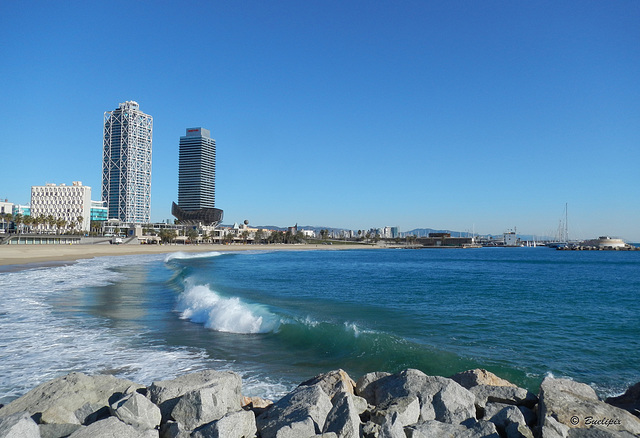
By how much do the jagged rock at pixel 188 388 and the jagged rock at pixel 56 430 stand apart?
109cm

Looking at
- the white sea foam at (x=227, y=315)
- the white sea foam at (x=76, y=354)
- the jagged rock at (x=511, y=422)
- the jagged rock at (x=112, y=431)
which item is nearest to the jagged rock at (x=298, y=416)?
the jagged rock at (x=112, y=431)

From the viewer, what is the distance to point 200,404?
19.9ft

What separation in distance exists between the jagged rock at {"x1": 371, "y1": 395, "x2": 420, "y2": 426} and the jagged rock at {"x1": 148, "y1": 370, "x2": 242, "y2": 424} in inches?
85.6

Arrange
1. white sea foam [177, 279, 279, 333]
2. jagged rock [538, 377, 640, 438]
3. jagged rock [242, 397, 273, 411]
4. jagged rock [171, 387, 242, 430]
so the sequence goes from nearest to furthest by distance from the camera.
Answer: jagged rock [538, 377, 640, 438] < jagged rock [171, 387, 242, 430] < jagged rock [242, 397, 273, 411] < white sea foam [177, 279, 279, 333]

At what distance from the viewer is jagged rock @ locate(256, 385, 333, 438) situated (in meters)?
5.54

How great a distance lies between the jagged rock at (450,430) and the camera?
5.68 meters

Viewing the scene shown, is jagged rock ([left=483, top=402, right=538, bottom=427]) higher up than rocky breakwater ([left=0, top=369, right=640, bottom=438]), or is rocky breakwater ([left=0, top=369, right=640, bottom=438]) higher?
rocky breakwater ([left=0, top=369, right=640, bottom=438])

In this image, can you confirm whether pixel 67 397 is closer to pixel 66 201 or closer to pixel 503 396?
pixel 503 396

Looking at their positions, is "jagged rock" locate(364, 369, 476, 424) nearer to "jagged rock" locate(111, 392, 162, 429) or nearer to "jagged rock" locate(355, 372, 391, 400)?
"jagged rock" locate(355, 372, 391, 400)

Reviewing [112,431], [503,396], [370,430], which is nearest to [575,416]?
[503,396]

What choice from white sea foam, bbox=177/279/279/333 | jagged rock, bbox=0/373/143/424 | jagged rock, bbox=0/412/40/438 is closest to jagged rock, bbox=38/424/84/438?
jagged rock, bbox=0/373/143/424

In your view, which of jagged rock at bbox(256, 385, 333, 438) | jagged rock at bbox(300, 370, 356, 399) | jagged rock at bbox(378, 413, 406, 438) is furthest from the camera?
jagged rock at bbox(300, 370, 356, 399)

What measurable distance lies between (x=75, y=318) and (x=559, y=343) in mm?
18409

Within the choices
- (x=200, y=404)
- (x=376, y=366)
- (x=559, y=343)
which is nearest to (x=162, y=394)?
(x=200, y=404)
